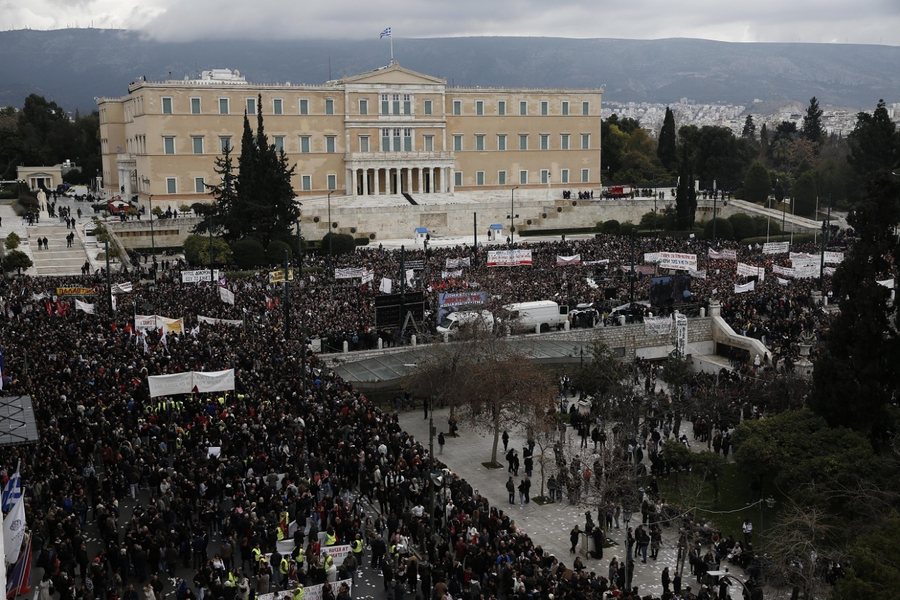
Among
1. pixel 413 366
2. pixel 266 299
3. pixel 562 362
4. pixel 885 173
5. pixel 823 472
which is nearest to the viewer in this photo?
pixel 823 472

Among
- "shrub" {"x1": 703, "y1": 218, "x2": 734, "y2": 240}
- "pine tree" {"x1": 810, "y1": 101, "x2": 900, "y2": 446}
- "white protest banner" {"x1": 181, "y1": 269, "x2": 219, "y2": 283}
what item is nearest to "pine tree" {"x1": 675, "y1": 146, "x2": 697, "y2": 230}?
"shrub" {"x1": 703, "y1": 218, "x2": 734, "y2": 240}

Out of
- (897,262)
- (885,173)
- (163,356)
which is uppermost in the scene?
(885,173)

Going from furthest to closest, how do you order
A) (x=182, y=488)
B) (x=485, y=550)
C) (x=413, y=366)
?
(x=413, y=366), (x=182, y=488), (x=485, y=550)

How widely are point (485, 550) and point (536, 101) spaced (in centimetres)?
6453

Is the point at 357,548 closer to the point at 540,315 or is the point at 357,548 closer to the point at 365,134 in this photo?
the point at 540,315

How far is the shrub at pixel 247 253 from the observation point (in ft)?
156

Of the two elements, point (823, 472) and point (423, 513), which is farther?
point (823, 472)

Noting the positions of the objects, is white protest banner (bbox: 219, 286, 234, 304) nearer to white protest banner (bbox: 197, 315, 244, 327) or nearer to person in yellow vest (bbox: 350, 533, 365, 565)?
white protest banner (bbox: 197, 315, 244, 327)

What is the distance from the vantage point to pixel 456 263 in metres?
42.9

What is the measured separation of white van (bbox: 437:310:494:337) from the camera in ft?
100

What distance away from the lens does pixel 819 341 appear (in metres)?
33.8

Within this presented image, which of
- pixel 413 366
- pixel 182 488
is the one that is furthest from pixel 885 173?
pixel 182 488

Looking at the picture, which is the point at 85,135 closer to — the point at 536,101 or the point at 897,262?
the point at 536,101

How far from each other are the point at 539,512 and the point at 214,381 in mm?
8417
